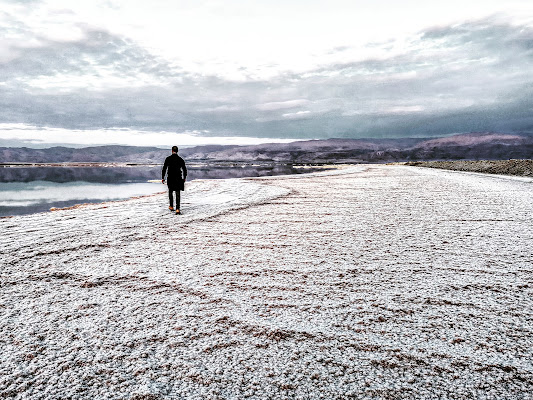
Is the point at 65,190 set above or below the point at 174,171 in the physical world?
below

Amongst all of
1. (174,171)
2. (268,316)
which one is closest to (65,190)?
(174,171)

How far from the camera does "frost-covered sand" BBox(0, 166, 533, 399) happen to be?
2299 millimetres

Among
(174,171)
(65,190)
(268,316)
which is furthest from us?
(65,190)

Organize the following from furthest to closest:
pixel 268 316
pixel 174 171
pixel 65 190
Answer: pixel 65 190
pixel 174 171
pixel 268 316

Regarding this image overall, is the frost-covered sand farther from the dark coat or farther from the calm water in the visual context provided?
the calm water

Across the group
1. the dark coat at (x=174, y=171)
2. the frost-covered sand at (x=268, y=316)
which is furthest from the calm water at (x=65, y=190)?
the frost-covered sand at (x=268, y=316)

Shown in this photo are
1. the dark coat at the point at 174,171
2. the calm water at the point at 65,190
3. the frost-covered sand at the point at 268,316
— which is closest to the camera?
the frost-covered sand at the point at 268,316

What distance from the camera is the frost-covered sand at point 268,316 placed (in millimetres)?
2299

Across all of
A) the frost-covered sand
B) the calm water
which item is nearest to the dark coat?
the frost-covered sand

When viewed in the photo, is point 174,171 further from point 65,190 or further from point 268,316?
point 65,190

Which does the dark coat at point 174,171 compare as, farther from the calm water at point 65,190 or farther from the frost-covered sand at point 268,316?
the calm water at point 65,190

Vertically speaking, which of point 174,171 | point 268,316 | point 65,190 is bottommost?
point 65,190

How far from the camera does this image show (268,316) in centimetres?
322

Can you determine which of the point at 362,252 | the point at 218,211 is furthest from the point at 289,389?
the point at 218,211
